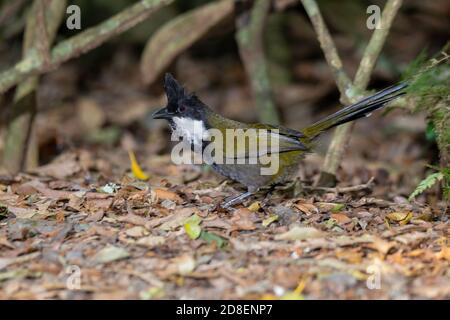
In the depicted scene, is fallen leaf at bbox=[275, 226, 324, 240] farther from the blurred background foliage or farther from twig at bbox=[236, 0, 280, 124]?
the blurred background foliage

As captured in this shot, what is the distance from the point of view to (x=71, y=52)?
588 cm

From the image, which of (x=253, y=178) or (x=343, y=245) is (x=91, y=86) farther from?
(x=343, y=245)

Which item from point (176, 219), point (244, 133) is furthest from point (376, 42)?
point (176, 219)

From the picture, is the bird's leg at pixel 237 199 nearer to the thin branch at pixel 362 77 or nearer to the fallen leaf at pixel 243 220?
the fallen leaf at pixel 243 220

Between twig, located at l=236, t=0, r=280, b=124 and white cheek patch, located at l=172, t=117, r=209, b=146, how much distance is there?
1884mm

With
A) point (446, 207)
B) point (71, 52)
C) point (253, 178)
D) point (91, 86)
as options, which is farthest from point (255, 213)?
point (91, 86)

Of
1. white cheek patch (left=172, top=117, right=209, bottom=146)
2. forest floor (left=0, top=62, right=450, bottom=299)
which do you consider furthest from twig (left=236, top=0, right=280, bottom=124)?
white cheek patch (left=172, top=117, right=209, bottom=146)

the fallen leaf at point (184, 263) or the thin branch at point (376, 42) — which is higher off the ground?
the thin branch at point (376, 42)

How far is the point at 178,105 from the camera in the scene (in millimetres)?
4918

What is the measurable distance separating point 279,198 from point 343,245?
1258 millimetres

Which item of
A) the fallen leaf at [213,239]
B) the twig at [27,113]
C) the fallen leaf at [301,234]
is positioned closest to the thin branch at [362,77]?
the fallen leaf at [301,234]

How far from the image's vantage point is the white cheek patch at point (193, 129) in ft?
16.4

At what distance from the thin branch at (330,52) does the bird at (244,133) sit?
506 millimetres

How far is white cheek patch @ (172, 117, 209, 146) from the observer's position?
4.98 meters
